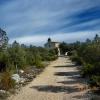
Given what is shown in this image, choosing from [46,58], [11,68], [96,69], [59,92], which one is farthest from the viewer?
[46,58]

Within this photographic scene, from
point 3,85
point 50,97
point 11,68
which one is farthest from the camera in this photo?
point 11,68

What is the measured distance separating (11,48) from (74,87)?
1439 cm

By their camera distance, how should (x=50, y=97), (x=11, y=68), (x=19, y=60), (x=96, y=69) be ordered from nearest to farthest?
(x=50, y=97) → (x=96, y=69) → (x=11, y=68) → (x=19, y=60)

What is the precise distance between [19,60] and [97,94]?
17.2 metres

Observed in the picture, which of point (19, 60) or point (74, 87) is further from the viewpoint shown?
point (19, 60)

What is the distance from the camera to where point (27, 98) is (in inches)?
682

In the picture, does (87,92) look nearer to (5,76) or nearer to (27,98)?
(27,98)

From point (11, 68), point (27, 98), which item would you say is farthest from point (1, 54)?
point (27, 98)

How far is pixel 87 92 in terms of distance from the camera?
18359 millimetres

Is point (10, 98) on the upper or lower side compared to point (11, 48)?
lower

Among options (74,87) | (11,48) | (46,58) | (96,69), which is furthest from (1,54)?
(46,58)

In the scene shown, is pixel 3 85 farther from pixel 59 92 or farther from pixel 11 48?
pixel 11 48

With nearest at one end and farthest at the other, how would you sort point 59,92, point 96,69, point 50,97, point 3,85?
point 50,97
point 59,92
point 3,85
point 96,69

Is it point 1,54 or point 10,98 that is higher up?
point 1,54
